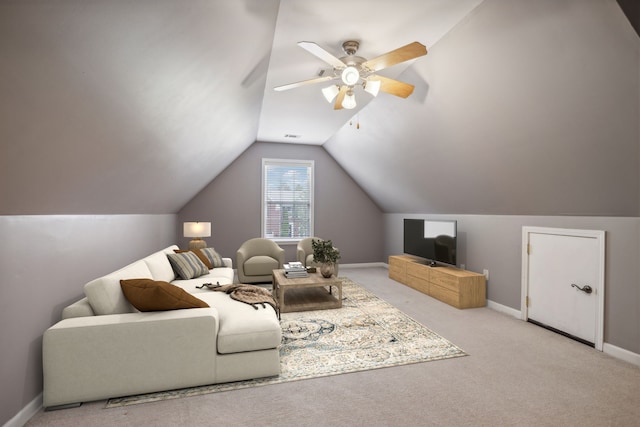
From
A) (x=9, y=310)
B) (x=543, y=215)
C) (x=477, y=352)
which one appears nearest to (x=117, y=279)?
(x=9, y=310)

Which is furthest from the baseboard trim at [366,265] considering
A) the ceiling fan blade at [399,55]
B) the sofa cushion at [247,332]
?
the ceiling fan blade at [399,55]

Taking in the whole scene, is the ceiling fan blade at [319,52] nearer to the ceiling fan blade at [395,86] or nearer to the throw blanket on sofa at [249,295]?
the ceiling fan blade at [395,86]

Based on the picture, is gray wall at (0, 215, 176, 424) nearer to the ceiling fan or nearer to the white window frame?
the ceiling fan

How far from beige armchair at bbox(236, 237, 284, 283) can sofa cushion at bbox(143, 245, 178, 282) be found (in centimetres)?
144

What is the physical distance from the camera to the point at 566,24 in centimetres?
212

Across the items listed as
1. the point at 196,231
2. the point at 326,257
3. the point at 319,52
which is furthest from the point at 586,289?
the point at 196,231

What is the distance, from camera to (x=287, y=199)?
7305mm

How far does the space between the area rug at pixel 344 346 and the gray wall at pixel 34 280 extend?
1.88ft

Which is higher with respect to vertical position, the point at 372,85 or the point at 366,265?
the point at 372,85

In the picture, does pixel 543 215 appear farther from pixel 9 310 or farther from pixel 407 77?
pixel 9 310

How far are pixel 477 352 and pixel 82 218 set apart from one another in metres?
3.85

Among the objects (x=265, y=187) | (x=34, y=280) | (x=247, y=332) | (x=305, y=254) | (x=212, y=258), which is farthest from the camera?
(x=265, y=187)

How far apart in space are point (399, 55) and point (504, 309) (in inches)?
143

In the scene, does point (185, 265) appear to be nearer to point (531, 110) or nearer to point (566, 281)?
point (531, 110)
